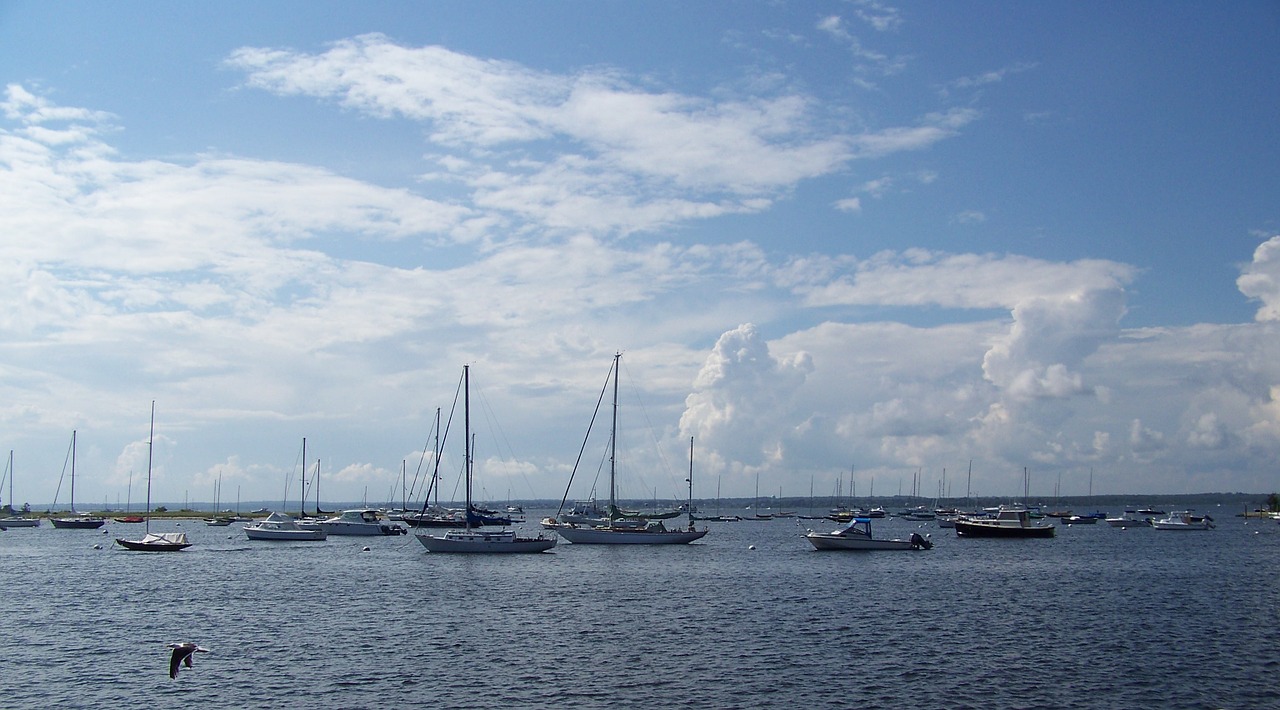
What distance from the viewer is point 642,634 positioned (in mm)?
45781

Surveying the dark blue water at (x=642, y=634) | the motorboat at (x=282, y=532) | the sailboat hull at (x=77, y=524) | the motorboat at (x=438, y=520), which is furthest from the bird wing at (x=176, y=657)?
the sailboat hull at (x=77, y=524)

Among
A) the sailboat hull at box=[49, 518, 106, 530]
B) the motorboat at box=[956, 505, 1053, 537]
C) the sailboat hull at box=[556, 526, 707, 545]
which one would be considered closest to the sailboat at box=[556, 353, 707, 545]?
the sailboat hull at box=[556, 526, 707, 545]

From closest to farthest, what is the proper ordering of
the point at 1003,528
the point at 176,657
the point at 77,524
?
the point at 176,657 < the point at 1003,528 < the point at 77,524

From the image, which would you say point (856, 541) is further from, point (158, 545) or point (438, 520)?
point (438, 520)

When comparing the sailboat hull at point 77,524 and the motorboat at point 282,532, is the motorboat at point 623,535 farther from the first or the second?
the sailboat hull at point 77,524

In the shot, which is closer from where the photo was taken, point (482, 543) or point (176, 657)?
point (176, 657)

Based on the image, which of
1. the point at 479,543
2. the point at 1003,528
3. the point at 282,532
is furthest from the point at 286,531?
the point at 1003,528

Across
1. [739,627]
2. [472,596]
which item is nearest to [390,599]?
[472,596]

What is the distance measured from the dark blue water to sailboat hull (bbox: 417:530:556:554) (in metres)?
8.56

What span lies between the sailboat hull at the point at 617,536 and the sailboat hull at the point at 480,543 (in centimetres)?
1476

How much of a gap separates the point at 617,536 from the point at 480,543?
63.9 feet

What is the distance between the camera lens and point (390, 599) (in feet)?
192

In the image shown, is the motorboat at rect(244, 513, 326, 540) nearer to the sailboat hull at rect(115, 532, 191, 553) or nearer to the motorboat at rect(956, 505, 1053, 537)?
the sailboat hull at rect(115, 532, 191, 553)

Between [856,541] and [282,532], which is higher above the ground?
[856,541]
